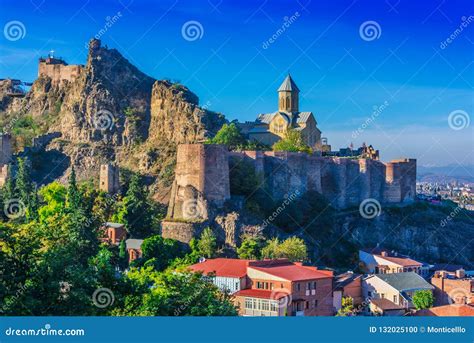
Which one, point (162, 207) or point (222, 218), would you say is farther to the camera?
point (162, 207)

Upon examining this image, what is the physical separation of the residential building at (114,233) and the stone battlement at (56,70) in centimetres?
1769

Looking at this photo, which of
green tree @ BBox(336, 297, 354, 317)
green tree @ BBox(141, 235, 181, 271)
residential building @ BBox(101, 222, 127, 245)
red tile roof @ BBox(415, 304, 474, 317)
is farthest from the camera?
residential building @ BBox(101, 222, 127, 245)

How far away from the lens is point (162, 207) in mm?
39250

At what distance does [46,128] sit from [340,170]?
64.9 ft

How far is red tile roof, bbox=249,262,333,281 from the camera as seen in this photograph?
1201 inches

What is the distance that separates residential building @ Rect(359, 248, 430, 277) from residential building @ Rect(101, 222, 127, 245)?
40.5 ft

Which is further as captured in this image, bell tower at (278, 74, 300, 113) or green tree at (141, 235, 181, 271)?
bell tower at (278, 74, 300, 113)

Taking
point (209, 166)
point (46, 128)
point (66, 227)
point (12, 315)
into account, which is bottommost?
point (12, 315)

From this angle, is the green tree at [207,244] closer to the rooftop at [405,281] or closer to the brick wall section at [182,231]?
the brick wall section at [182,231]

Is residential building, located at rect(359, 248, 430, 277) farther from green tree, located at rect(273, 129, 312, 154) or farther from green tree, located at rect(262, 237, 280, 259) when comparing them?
green tree, located at rect(273, 129, 312, 154)

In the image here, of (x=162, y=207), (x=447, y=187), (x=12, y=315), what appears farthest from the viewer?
(x=447, y=187)

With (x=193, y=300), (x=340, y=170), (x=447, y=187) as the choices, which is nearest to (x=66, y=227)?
(x=193, y=300)

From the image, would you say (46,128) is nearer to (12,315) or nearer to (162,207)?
(162,207)

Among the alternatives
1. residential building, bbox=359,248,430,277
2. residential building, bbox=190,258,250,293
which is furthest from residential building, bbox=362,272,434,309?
residential building, bbox=190,258,250,293
